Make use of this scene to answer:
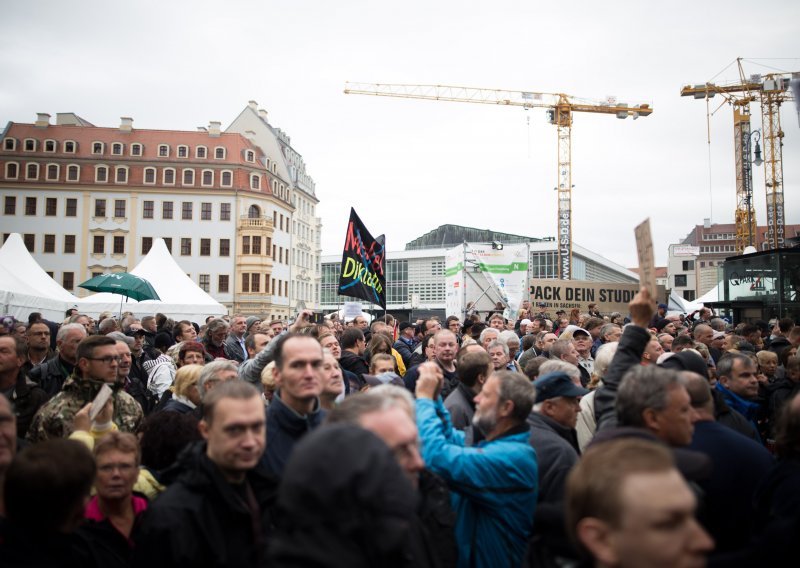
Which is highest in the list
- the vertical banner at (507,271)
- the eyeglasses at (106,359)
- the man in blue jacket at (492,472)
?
the vertical banner at (507,271)

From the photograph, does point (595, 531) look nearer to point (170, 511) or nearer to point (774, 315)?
point (170, 511)

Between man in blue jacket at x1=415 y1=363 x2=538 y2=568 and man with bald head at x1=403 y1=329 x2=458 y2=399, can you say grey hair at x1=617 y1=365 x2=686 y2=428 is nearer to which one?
man in blue jacket at x1=415 y1=363 x2=538 y2=568

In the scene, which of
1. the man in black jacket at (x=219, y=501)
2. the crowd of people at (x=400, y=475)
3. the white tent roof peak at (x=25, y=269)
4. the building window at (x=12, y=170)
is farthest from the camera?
the building window at (x=12, y=170)

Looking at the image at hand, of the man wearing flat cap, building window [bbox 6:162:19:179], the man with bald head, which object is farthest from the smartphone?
building window [bbox 6:162:19:179]

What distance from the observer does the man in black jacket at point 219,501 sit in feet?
7.72

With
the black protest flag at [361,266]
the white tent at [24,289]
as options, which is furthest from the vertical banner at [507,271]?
the white tent at [24,289]

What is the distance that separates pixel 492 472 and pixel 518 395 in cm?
45

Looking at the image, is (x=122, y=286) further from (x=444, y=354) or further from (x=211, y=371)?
(x=211, y=371)

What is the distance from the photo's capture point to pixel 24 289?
682 inches

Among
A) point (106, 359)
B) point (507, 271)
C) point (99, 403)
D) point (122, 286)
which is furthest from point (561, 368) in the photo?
point (507, 271)

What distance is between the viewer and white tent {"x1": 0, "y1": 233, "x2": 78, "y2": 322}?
53.5 ft

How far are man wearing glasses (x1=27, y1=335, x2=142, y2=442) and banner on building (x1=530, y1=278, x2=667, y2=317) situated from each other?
12.5 metres

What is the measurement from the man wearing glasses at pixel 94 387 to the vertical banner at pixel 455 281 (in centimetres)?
1361

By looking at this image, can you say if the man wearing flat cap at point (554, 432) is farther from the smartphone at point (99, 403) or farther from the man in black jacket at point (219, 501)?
the smartphone at point (99, 403)
